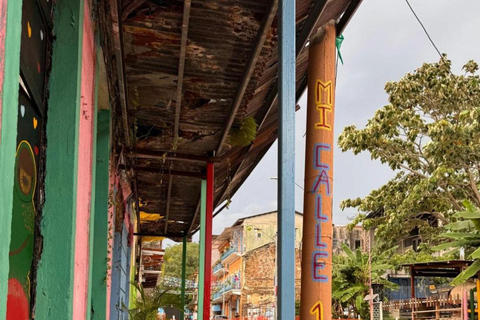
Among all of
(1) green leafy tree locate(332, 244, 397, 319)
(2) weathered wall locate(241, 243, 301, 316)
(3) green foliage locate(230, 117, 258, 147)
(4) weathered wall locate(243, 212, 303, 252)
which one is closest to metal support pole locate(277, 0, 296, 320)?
(3) green foliage locate(230, 117, 258, 147)

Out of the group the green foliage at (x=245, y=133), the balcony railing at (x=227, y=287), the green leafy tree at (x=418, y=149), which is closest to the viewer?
the green foliage at (x=245, y=133)

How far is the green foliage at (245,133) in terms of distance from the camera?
7828mm

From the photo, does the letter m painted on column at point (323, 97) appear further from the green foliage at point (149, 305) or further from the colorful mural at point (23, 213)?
the green foliage at point (149, 305)

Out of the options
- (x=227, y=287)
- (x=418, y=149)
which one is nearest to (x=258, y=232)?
(x=227, y=287)

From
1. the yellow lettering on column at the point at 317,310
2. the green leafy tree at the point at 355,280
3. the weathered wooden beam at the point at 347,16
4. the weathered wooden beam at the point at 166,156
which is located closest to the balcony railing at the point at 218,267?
the green leafy tree at the point at 355,280

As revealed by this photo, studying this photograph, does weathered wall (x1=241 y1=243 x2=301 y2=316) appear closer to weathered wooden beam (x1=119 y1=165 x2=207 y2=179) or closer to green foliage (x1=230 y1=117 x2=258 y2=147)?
weathered wooden beam (x1=119 y1=165 x2=207 y2=179)

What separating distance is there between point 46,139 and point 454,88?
914 inches

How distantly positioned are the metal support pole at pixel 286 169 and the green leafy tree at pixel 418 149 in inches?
806

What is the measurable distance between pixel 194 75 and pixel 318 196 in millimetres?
2662

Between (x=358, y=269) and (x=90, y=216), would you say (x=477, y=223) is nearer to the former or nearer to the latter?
(x=90, y=216)

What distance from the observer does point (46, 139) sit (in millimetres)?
3256

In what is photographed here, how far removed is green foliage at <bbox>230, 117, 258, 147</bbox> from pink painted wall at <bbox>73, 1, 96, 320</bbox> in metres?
3.59

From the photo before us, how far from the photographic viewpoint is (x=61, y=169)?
10.6 ft

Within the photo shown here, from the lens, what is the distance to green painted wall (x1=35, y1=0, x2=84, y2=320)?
3137 mm
